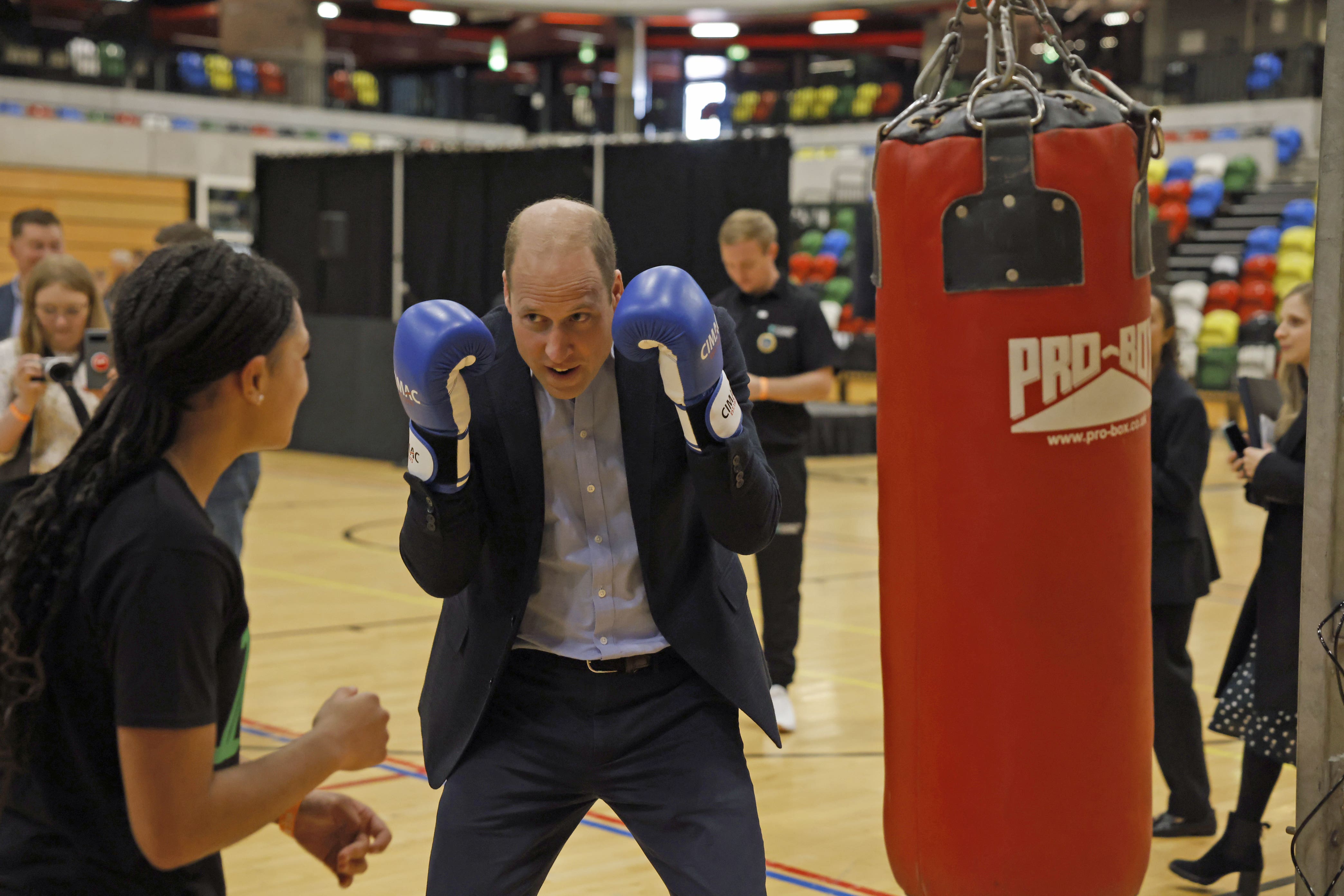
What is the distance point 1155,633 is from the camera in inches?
146

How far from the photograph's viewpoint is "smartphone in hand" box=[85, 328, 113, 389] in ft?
12.7

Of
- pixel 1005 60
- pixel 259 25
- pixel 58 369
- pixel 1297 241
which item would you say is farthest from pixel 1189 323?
pixel 1005 60

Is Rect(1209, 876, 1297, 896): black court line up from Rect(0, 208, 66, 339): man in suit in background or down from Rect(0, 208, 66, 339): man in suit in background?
down

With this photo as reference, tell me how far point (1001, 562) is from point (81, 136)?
18.4 meters

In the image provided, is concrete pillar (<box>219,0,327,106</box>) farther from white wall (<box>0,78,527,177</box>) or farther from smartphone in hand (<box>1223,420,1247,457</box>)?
smartphone in hand (<box>1223,420,1247,457</box>)

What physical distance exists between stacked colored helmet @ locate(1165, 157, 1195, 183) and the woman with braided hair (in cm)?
2033

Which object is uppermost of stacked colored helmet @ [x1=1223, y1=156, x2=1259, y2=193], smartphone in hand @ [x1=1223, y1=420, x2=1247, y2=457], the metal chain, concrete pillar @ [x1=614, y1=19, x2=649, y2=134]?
concrete pillar @ [x1=614, y1=19, x2=649, y2=134]

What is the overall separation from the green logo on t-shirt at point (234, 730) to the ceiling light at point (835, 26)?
92.3ft

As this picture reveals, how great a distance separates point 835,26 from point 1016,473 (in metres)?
29.0

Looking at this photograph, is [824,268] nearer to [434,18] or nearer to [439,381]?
[434,18]

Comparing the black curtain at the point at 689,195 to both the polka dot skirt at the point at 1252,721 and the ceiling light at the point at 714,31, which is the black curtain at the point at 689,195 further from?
the ceiling light at the point at 714,31

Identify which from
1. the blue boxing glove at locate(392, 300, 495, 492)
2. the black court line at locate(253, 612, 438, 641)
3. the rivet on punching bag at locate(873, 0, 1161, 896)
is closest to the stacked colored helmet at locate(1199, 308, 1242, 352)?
the black court line at locate(253, 612, 438, 641)

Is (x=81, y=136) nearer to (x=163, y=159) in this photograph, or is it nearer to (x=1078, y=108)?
(x=163, y=159)

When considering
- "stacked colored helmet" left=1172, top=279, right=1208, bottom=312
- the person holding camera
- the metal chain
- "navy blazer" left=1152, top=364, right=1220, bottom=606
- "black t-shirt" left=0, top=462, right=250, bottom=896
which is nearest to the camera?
"black t-shirt" left=0, top=462, right=250, bottom=896
